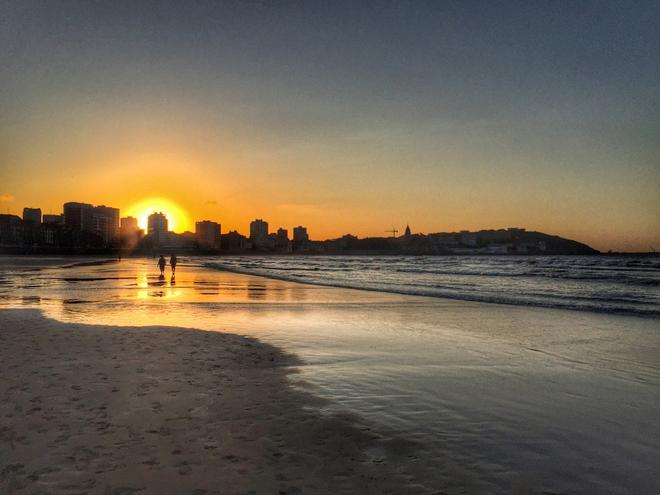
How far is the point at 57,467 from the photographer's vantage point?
185 inches

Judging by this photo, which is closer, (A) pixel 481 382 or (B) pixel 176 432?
(B) pixel 176 432

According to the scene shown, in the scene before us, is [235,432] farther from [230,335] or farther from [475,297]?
[475,297]

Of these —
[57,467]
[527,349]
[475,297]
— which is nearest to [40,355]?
[57,467]

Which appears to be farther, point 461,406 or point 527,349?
point 527,349

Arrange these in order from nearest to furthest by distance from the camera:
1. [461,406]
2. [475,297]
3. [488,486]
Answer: [488,486] → [461,406] → [475,297]

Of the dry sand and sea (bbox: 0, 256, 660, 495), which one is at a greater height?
the dry sand

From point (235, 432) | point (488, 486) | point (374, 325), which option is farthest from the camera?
point (374, 325)

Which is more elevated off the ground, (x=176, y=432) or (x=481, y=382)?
(x=176, y=432)

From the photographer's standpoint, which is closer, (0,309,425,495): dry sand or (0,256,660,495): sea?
(0,309,425,495): dry sand

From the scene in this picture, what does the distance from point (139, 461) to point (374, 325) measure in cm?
1108

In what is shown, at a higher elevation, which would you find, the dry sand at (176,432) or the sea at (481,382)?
the dry sand at (176,432)

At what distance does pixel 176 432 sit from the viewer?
5723 mm

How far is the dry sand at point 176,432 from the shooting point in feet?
14.8

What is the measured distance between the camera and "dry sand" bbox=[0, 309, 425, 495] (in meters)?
4.50
